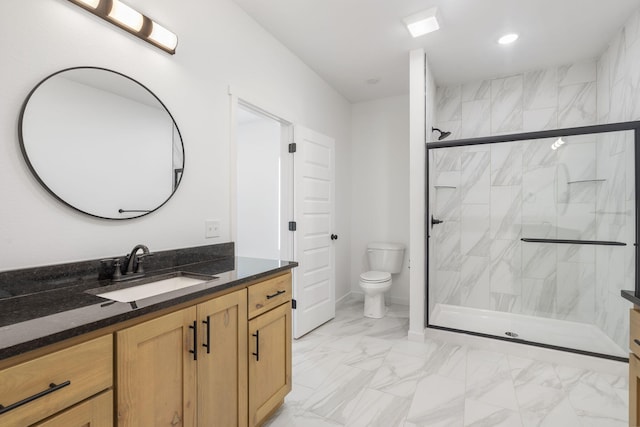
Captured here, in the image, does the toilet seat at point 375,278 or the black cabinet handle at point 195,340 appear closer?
the black cabinet handle at point 195,340

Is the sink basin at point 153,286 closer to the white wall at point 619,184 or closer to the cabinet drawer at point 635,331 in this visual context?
the cabinet drawer at point 635,331

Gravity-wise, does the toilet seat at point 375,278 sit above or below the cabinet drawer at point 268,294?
below

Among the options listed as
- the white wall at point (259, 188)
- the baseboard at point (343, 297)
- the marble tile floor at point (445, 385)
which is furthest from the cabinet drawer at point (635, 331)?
the white wall at point (259, 188)

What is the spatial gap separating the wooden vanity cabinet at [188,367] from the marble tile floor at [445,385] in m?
0.56

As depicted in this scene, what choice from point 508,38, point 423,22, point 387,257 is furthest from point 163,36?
point 387,257

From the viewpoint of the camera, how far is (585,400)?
1.87m

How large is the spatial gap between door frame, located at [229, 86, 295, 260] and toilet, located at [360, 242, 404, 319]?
39.3 inches

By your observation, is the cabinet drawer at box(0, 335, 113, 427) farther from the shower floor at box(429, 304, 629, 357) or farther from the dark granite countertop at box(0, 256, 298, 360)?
the shower floor at box(429, 304, 629, 357)

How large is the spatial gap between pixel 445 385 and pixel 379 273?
1466mm

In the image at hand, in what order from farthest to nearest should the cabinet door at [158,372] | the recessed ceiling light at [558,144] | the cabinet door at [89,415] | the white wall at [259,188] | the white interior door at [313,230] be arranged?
1. the white wall at [259,188]
2. the white interior door at [313,230]
3. the recessed ceiling light at [558,144]
4. the cabinet door at [158,372]
5. the cabinet door at [89,415]

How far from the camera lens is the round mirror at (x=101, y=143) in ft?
4.00

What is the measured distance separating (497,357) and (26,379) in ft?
9.32

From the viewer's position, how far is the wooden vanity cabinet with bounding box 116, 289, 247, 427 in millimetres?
978

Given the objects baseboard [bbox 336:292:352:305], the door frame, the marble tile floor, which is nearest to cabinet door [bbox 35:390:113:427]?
the marble tile floor
